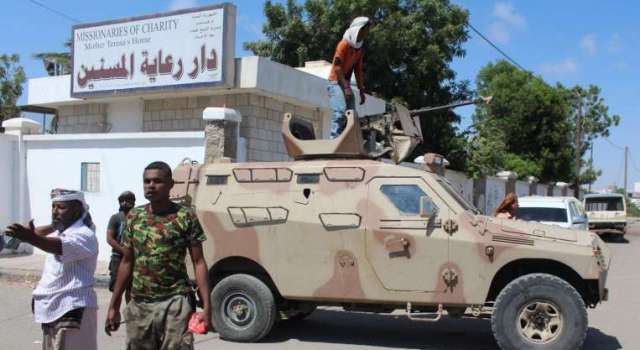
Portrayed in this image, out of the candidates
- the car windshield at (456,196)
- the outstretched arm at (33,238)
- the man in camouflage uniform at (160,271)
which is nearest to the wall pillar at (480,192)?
the car windshield at (456,196)

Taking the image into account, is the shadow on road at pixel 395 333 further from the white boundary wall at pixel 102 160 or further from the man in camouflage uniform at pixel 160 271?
the white boundary wall at pixel 102 160

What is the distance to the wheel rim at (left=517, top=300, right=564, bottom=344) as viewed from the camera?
644 cm

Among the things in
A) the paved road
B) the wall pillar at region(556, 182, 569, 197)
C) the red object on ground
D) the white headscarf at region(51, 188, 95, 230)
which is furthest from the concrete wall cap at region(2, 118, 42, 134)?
the wall pillar at region(556, 182, 569, 197)

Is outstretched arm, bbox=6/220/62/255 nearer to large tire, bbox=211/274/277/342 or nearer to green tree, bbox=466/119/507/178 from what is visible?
large tire, bbox=211/274/277/342

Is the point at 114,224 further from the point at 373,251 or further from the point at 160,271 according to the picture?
the point at 160,271

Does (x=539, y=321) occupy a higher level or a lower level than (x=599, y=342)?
higher

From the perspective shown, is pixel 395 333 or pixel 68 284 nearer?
pixel 68 284

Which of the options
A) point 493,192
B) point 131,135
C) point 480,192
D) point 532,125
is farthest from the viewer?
point 532,125

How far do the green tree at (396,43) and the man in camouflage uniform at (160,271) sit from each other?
56.8 feet

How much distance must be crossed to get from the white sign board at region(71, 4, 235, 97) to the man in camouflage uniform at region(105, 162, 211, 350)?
8612 mm

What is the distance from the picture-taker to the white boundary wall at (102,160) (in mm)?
12258

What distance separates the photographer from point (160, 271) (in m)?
3.91

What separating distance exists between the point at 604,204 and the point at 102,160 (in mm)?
19869

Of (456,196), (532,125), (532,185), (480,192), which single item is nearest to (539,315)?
(456,196)
